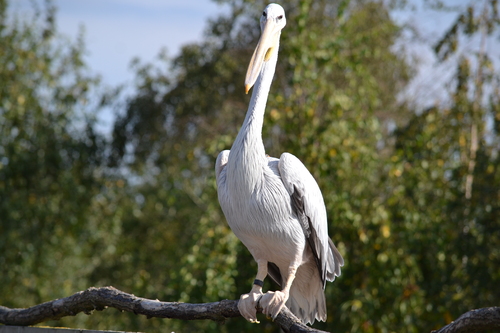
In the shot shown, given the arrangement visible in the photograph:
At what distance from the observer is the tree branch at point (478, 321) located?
2.42 meters

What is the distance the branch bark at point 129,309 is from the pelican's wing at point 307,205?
56cm

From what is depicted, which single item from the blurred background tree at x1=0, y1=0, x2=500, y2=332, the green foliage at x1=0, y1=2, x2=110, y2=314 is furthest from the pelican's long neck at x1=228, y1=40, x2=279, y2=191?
the green foliage at x1=0, y1=2, x2=110, y2=314

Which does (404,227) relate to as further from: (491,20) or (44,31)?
(44,31)

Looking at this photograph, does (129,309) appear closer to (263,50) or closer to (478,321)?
(263,50)

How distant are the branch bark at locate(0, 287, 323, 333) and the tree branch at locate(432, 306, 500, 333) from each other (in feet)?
2.03

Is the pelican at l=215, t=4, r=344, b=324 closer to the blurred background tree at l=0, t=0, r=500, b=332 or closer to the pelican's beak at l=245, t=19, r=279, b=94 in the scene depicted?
the pelican's beak at l=245, t=19, r=279, b=94

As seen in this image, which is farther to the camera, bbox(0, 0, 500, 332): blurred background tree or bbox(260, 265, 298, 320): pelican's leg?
bbox(0, 0, 500, 332): blurred background tree

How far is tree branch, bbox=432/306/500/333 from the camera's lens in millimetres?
2420

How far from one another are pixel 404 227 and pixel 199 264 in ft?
6.43

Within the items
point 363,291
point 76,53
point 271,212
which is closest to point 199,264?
point 363,291

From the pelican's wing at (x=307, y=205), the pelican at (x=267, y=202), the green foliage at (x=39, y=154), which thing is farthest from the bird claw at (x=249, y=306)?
the green foliage at (x=39, y=154)

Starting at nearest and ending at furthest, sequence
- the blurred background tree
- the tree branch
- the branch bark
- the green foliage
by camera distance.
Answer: the tree branch, the branch bark, the blurred background tree, the green foliage

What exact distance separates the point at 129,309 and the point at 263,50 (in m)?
1.59

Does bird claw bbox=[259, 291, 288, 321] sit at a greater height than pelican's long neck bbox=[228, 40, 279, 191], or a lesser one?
lesser
